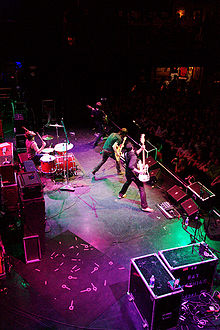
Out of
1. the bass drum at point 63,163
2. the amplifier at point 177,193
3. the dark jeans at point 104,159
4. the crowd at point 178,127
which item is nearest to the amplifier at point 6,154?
the bass drum at point 63,163

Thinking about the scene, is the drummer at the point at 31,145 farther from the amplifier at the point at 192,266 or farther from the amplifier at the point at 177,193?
the amplifier at the point at 192,266

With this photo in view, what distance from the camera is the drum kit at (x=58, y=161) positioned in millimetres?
7721

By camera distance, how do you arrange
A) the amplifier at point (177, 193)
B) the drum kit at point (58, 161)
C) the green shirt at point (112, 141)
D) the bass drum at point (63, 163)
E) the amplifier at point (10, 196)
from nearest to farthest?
1. the amplifier at point (10, 196)
2. the amplifier at point (177, 193)
3. the drum kit at point (58, 161)
4. the green shirt at point (112, 141)
5. the bass drum at point (63, 163)

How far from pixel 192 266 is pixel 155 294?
911mm

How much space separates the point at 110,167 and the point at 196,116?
163 inches

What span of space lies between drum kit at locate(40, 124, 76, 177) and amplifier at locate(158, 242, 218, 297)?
12.7 feet

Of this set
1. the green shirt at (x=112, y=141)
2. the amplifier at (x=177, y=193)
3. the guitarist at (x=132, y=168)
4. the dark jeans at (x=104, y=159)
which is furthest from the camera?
the dark jeans at (x=104, y=159)

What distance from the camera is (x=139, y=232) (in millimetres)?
6531

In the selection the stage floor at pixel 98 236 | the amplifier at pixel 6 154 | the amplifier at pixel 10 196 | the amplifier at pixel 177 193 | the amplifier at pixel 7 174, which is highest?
the amplifier at pixel 6 154

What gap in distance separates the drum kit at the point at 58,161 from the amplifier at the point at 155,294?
3.84 m

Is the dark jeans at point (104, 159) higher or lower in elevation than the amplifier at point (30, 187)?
lower

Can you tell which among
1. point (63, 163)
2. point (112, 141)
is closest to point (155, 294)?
point (112, 141)

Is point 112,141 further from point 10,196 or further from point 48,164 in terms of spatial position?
point 10,196

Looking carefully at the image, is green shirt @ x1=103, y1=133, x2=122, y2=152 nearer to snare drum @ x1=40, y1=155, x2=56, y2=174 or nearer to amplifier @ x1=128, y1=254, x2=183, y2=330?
snare drum @ x1=40, y1=155, x2=56, y2=174
